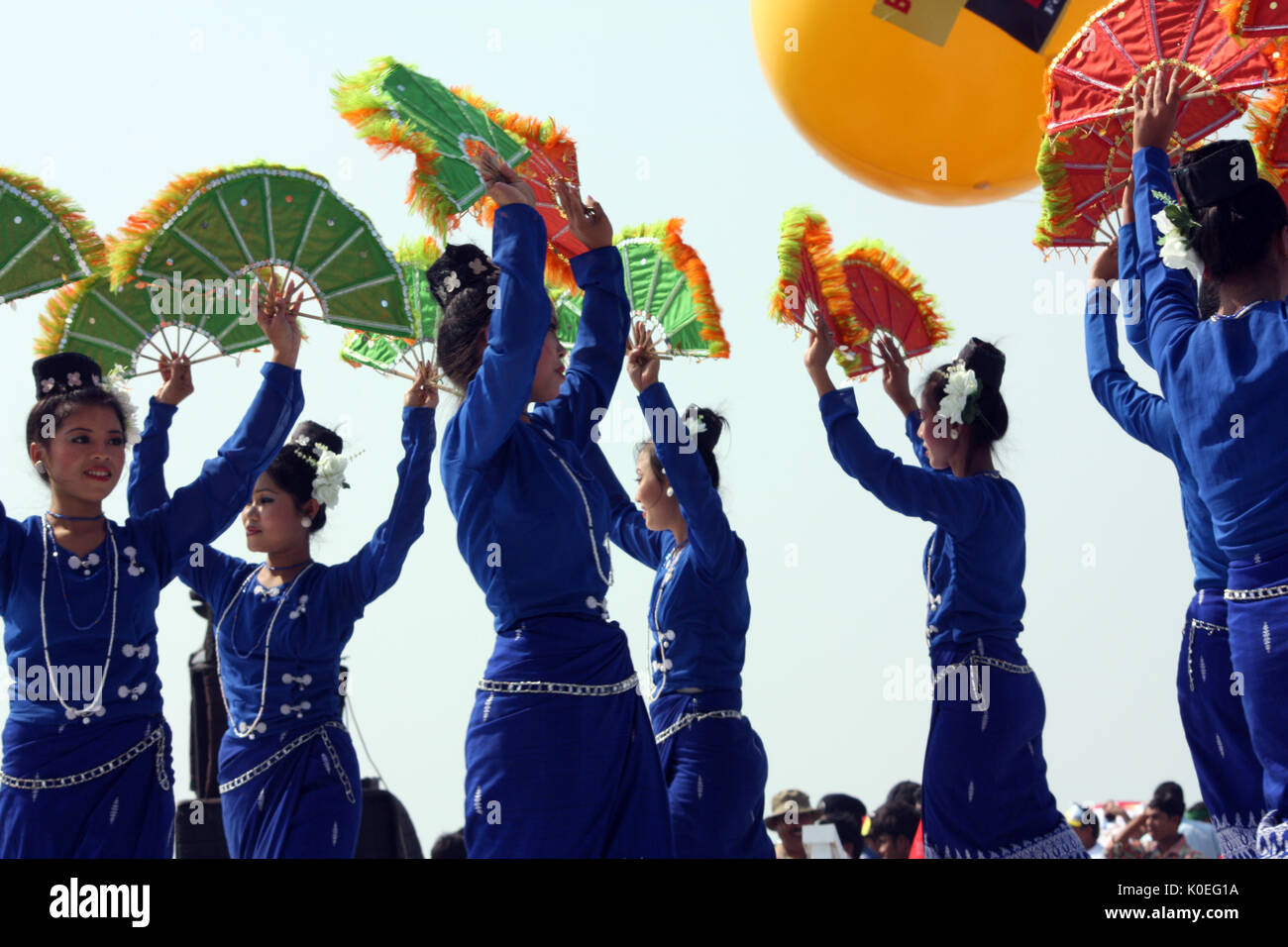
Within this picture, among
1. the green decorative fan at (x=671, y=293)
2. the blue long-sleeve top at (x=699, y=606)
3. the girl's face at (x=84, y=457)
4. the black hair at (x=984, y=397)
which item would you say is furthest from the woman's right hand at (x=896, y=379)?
the girl's face at (x=84, y=457)

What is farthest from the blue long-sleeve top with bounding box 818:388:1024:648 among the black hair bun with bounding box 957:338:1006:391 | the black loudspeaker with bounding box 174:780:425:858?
the black loudspeaker with bounding box 174:780:425:858

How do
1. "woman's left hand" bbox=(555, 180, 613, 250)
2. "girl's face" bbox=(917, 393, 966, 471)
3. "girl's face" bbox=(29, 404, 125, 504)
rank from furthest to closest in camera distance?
"girl's face" bbox=(917, 393, 966, 471) < "girl's face" bbox=(29, 404, 125, 504) < "woman's left hand" bbox=(555, 180, 613, 250)

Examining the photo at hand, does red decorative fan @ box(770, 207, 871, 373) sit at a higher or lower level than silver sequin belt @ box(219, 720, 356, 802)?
higher

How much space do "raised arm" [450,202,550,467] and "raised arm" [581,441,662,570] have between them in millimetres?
1594

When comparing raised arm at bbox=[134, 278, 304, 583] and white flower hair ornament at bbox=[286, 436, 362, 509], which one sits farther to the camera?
white flower hair ornament at bbox=[286, 436, 362, 509]

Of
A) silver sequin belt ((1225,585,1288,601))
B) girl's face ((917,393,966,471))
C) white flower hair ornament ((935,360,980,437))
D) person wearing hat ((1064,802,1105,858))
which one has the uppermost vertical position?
white flower hair ornament ((935,360,980,437))

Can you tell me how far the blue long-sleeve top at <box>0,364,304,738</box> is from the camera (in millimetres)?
3520

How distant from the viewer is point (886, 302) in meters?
4.81

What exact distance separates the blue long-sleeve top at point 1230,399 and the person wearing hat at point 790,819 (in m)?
3.04

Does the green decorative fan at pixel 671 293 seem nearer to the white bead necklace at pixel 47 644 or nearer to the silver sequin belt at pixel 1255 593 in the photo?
the white bead necklace at pixel 47 644

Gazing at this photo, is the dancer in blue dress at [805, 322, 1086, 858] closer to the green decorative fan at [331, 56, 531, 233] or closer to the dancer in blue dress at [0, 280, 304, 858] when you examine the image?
the green decorative fan at [331, 56, 531, 233]

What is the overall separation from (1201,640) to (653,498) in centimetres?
170

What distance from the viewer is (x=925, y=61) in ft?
13.5
